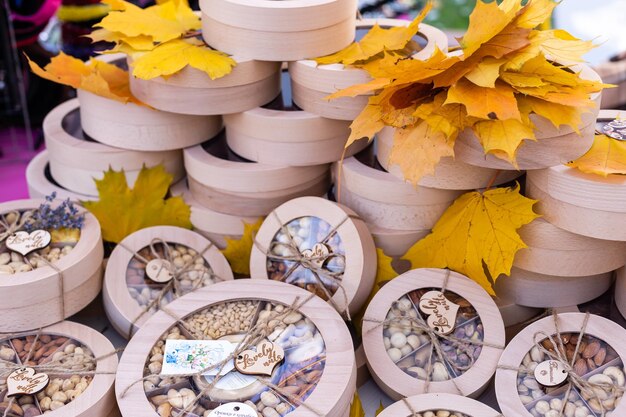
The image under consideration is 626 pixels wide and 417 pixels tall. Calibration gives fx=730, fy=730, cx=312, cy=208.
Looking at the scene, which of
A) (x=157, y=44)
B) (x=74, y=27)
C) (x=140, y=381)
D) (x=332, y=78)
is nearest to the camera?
(x=140, y=381)

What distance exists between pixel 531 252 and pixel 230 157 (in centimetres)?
65

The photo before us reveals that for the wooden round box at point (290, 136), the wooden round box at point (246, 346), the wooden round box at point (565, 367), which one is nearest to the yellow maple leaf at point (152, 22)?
the wooden round box at point (290, 136)

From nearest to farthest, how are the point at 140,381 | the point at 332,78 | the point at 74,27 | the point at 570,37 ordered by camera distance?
the point at 140,381, the point at 570,37, the point at 332,78, the point at 74,27

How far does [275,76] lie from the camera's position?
1.53m

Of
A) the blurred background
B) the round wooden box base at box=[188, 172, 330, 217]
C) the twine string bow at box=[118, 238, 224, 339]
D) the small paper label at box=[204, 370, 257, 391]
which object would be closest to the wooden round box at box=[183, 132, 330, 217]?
the round wooden box base at box=[188, 172, 330, 217]

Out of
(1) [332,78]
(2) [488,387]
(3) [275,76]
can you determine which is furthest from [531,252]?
(3) [275,76]

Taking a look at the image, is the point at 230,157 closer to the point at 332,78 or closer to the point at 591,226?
the point at 332,78

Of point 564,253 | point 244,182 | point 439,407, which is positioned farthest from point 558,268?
point 244,182

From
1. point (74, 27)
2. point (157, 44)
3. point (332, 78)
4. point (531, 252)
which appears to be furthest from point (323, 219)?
point (74, 27)

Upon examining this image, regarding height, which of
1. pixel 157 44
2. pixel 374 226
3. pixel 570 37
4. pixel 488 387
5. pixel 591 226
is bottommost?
pixel 488 387

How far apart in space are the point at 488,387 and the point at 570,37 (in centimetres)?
62

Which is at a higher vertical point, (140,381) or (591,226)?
(591,226)

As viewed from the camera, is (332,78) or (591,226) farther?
(332,78)

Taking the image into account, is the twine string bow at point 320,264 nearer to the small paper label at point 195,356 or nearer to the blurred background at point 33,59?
the small paper label at point 195,356
